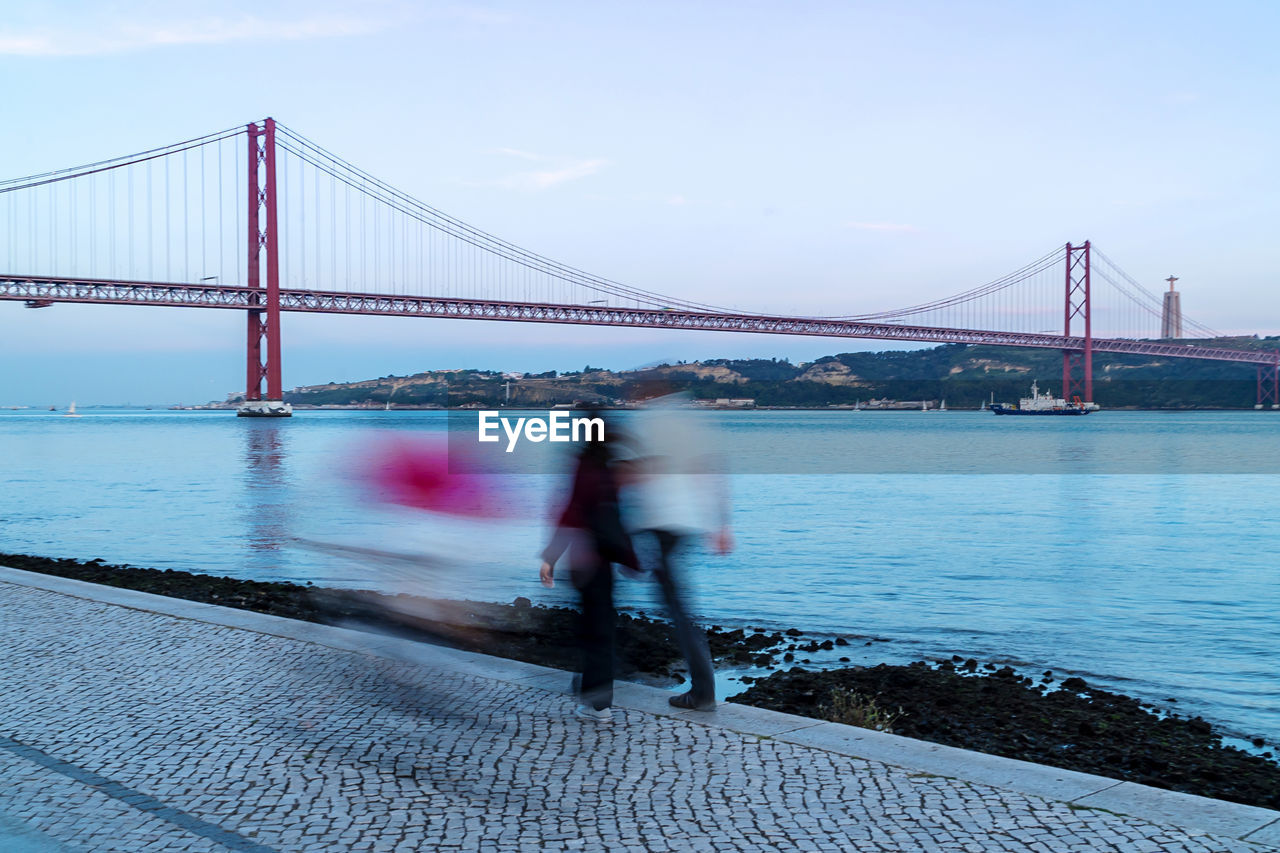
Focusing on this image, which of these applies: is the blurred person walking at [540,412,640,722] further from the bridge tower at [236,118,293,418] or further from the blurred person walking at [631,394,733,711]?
the bridge tower at [236,118,293,418]

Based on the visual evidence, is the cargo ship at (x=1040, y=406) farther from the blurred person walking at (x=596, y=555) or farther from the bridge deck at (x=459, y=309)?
the blurred person walking at (x=596, y=555)

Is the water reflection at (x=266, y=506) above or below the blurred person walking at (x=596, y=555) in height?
below

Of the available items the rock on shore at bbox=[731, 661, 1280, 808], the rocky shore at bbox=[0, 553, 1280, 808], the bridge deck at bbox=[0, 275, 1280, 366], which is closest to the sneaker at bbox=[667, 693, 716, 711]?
the rocky shore at bbox=[0, 553, 1280, 808]

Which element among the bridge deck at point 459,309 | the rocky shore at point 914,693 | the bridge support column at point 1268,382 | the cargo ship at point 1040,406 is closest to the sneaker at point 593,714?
the rocky shore at point 914,693

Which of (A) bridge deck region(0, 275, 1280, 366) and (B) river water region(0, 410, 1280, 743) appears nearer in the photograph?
(B) river water region(0, 410, 1280, 743)

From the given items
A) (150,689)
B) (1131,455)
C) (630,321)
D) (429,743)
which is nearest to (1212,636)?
(429,743)

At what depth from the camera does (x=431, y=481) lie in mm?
5805

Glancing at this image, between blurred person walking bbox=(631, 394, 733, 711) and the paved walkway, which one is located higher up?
blurred person walking bbox=(631, 394, 733, 711)

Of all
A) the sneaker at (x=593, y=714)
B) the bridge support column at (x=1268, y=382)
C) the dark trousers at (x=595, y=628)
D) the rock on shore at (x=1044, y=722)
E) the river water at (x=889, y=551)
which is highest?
the bridge support column at (x=1268, y=382)

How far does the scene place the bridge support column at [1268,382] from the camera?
8971cm

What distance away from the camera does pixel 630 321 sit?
5678 cm

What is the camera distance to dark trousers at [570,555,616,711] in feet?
14.9

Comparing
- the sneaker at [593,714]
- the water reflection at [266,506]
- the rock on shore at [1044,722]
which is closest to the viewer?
the sneaker at [593,714]

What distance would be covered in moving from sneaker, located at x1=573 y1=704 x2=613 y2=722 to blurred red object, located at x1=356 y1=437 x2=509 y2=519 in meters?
1.54
